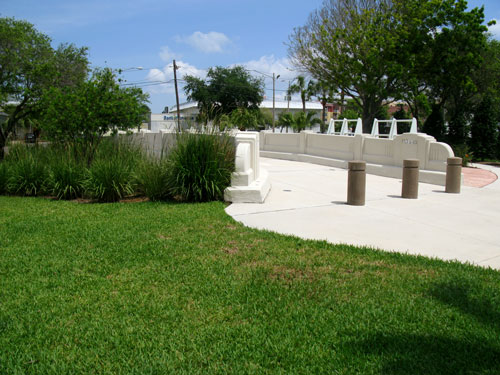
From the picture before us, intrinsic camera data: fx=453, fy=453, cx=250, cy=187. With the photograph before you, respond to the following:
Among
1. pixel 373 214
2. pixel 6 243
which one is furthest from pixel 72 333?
pixel 373 214

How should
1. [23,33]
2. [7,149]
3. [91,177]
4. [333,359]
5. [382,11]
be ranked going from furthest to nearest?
1. [382,11]
2. [23,33]
3. [7,149]
4. [91,177]
5. [333,359]

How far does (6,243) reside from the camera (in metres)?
6.04

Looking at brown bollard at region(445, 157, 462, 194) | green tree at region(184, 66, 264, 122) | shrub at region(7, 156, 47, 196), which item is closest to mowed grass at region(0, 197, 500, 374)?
shrub at region(7, 156, 47, 196)

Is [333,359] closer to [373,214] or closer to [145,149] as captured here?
[373,214]

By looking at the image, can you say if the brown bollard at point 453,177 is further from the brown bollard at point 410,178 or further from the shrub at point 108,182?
the shrub at point 108,182

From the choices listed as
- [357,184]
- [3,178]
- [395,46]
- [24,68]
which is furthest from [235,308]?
[395,46]

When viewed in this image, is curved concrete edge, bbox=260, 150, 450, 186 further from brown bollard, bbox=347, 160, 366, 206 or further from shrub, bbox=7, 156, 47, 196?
shrub, bbox=7, 156, 47, 196

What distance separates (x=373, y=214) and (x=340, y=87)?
981 inches

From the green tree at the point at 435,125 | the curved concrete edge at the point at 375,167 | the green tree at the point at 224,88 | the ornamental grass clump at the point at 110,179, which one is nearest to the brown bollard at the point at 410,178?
the curved concrete edge at the point at 375,167

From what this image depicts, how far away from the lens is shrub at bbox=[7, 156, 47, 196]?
35.9 feet

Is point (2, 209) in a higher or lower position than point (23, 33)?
lower

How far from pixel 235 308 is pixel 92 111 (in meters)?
8.59

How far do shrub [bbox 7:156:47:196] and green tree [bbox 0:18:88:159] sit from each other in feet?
26.3

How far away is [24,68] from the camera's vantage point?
19406mm
